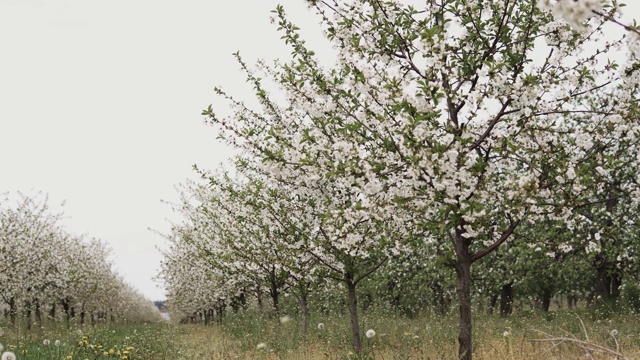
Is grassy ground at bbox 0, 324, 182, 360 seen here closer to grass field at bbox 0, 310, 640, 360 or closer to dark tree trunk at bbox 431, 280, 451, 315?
grass field at bbox 0, 310, 640, 360

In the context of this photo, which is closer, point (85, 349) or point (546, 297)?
point (85, 349)

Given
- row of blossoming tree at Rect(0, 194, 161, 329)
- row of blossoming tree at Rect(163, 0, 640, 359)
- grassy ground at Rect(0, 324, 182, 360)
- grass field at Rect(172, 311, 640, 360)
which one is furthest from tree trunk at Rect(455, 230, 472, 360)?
row of blossoming tree at Rect(0, 194, 161, 329)

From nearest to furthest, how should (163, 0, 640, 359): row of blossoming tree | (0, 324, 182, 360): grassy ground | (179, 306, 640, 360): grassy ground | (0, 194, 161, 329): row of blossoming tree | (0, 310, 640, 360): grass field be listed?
(163, 0, 640, 359): row of blossoming tree
(179, 306, 640, 360): grassy ground
(0, 310, 640, 360): grass field
(0, 324, 182, 360): grassy ground
(0, 194, 161, 329): row of blossoming tree

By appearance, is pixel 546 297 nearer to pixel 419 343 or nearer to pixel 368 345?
pixel 419 343

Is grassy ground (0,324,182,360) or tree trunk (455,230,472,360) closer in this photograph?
tree trunk (455,230,472,360)

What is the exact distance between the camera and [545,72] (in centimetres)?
527

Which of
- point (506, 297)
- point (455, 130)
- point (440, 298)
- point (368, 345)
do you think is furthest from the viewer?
point (440, 298)

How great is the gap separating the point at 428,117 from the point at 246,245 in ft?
23.2

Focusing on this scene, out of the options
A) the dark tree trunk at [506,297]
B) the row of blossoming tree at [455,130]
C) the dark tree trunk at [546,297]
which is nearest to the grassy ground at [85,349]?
the row of blossoming tree at [455,130]

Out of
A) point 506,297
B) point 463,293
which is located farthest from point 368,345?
point 506,297

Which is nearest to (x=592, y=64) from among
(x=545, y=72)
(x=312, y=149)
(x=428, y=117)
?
(x=545, y=72)

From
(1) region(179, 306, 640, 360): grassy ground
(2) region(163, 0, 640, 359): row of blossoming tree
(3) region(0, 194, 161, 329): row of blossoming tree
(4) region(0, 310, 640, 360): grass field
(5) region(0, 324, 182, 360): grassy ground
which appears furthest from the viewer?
(3) region(0, 194, 161, 329): row of blossoming tree

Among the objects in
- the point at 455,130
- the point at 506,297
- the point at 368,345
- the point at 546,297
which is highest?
the point at 455,130

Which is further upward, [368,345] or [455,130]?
[455,130]
